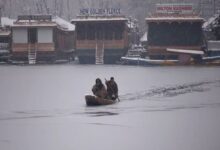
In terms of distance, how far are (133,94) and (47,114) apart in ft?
39.8

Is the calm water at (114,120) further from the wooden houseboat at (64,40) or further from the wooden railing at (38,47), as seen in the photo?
the wooden houseboat at (64,40)

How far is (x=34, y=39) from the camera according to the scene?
271 feet

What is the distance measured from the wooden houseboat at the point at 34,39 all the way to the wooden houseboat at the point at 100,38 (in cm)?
358

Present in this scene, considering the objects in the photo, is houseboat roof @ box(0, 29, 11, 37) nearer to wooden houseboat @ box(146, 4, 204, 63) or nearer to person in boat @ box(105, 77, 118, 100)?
wooden houseboat @ box(146, 4, 204, 63)

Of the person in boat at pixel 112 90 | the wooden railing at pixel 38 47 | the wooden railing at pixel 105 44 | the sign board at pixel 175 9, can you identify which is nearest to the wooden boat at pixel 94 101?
the person in boat at pixel 112 90

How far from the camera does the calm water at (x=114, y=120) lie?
62.5 feet

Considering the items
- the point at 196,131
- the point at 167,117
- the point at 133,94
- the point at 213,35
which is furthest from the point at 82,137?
the point at 213,35

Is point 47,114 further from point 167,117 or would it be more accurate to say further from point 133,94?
point 133,94

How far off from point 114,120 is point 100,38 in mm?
58629

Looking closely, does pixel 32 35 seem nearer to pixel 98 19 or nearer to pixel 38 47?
pixel 38 47

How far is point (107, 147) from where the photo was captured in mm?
18359

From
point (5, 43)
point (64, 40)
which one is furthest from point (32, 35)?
point (64, 40)

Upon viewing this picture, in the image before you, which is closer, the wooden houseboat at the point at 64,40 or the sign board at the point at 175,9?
the sign board at the point at 175,9

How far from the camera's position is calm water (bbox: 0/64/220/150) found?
19062 millimetres
